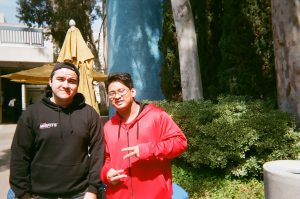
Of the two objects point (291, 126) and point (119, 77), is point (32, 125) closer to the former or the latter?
point (119, 77)

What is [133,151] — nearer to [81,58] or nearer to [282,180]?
[282,180]

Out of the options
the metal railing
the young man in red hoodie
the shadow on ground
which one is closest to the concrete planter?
the young man in red hoodie

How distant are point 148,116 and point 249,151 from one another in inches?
121

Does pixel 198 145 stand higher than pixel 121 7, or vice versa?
pixel 121 7

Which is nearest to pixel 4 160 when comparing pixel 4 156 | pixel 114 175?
pixel 4 156

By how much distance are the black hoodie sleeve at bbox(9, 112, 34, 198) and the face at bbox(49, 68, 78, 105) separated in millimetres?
294

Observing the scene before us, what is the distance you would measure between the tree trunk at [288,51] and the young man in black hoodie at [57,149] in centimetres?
385

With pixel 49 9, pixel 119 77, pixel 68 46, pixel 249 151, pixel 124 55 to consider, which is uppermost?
pixel 49 9

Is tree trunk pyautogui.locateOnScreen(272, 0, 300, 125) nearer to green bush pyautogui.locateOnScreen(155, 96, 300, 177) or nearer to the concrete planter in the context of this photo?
green bush pyautogui.locateOnScreen(155, 96, 300, 177)

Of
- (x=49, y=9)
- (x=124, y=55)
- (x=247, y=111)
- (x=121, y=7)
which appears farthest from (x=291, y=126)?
(x=49, y=9)

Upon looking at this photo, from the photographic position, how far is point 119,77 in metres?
2.41

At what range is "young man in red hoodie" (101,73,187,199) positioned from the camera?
236 centimetres

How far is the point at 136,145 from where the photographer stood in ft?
7.64

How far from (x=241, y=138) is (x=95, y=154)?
2.84 m
